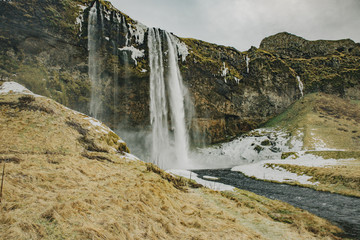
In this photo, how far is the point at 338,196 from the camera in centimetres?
1584

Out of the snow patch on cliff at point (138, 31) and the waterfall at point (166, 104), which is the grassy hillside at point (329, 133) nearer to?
the waterfall at point (166, 104)

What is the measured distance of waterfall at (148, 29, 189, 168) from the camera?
42000 millimetres

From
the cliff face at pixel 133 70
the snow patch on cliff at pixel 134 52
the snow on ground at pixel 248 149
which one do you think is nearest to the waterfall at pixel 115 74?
the cliff face at pixel 133 70

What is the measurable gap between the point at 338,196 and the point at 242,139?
3660cm

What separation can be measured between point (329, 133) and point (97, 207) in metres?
50.7

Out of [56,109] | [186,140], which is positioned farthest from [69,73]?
[186,140]

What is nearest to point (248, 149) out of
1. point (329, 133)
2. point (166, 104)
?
point (329, 133)

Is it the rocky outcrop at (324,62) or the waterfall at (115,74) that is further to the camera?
the rocky outcrop at (324,62)

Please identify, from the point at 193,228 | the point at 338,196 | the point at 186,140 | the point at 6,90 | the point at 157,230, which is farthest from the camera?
the point at 186,140

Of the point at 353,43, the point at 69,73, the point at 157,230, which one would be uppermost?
the point at 353,43

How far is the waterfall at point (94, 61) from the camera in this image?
35656 millimetres

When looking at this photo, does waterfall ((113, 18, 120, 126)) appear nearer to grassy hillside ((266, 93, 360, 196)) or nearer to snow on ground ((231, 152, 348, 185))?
snow on ground ((231, 152, 348, 185))

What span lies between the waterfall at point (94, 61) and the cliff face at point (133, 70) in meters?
0.42

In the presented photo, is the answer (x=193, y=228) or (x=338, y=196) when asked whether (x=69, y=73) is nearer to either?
(x=193, y=228)
